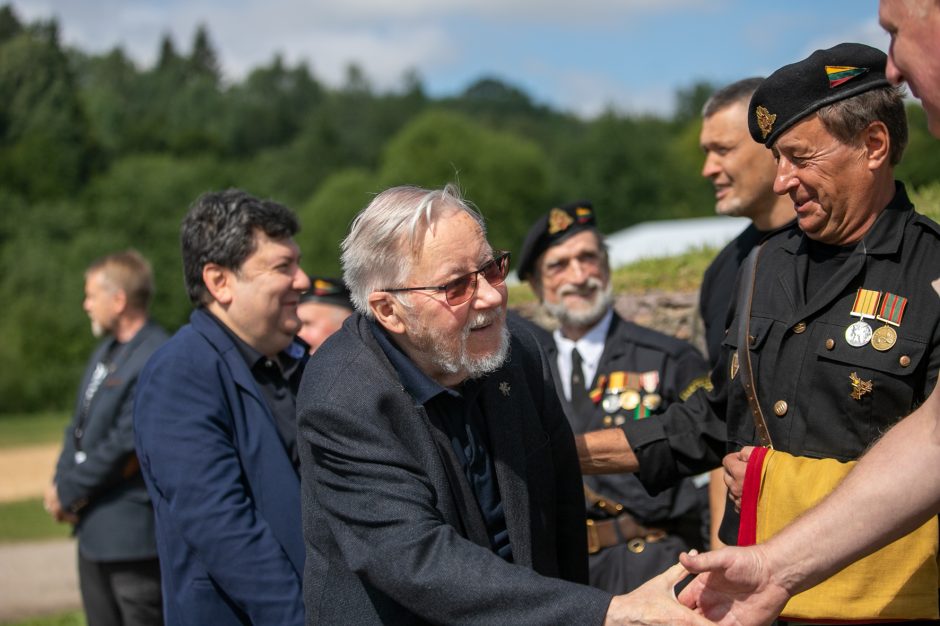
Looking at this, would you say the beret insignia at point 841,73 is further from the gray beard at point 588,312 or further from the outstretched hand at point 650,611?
the gray beard at point 588,312

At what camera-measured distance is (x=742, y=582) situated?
93.5 inches

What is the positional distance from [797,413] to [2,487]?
19421mm

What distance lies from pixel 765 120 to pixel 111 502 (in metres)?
4.08

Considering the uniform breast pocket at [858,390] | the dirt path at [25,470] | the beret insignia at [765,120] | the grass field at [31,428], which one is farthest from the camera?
the grass field at [31,428]

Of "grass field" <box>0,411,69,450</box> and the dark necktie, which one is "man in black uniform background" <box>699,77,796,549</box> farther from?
"grass field" <box>0,411,69,450</box>

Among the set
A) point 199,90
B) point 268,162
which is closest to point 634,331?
point 268,162

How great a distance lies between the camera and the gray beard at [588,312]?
5.28m

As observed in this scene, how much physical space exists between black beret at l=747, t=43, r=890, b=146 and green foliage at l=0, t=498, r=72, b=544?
12013 mm

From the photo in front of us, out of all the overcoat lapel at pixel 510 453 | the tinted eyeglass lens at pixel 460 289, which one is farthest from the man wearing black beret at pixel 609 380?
the tinted eyeglass lens at pixel 460 289

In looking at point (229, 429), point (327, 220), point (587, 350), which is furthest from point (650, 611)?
point (327, 220)

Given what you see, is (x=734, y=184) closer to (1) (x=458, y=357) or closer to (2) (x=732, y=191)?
(2) (x=732, y=191)

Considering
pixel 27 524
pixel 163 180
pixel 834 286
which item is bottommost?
pixel 27 524

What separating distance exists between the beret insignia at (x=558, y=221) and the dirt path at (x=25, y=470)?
14.7m

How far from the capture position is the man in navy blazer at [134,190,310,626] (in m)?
3.30
